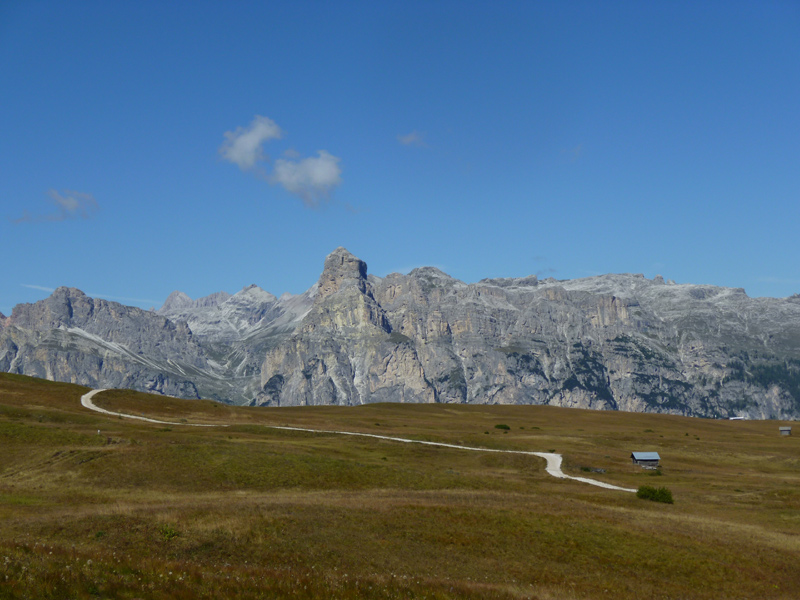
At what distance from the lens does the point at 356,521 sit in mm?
35906

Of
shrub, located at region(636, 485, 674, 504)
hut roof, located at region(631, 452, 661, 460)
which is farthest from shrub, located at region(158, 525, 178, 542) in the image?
hut roof, located at region(631, 452, 661, 460)

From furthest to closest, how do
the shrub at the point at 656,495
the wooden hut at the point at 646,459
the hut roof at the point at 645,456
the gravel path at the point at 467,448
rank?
the hut roof at the point at 645,456 → the wooden hut at the point at 646,459 → the gravel path at the point at 467,448 → the shrub at the point at 656,495

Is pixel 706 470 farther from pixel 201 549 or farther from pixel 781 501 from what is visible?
pixel 201 549

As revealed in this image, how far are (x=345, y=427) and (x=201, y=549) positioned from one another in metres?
76.5

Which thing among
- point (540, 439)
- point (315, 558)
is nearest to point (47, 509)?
point (315, 558)

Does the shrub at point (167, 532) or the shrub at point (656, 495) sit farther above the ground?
the shrub at point (167, 532)

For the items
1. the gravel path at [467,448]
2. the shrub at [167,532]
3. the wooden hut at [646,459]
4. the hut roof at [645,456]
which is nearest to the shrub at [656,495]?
the gravel path at [467,448]

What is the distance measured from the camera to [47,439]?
64875 millimetres

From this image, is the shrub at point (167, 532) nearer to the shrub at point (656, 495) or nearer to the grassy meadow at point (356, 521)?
the grassy meadow at point (356, 521)

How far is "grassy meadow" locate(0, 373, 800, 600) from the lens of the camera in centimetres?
2261

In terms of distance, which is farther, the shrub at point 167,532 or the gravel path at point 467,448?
the gravel path at point 467,448

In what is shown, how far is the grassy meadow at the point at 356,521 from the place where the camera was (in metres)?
22.6

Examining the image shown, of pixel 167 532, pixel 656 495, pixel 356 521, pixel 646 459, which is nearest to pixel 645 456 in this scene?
pixel 646 459

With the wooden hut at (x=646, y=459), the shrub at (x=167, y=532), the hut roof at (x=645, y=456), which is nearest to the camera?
the shrub at (x=167, y=532)
